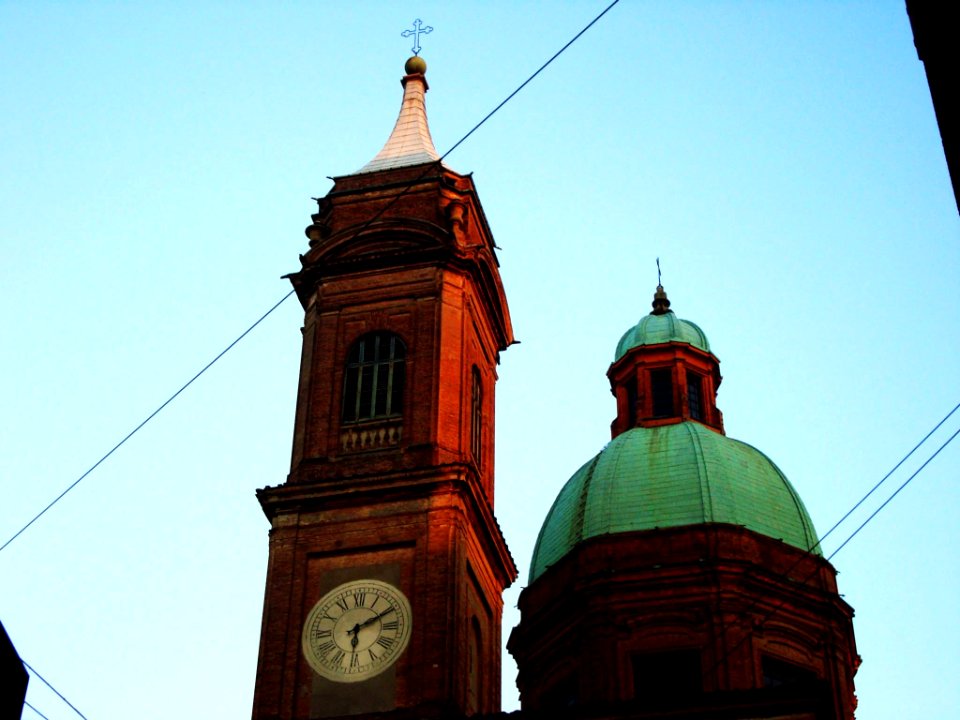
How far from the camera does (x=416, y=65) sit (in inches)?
1785

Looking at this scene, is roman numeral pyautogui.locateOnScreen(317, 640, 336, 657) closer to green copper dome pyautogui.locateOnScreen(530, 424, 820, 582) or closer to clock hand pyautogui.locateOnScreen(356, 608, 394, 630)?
clock hand pyautogui.locateOnScreen(356, 608, 394, 630)

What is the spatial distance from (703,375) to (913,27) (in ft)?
114

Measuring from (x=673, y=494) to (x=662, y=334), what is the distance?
7.59 meters

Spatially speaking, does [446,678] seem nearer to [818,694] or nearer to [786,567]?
[818,694]

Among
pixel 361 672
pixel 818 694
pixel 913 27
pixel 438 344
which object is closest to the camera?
pixel 913 27

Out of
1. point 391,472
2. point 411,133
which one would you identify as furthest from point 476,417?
point 411,133

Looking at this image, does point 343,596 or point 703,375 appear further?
point 703,375

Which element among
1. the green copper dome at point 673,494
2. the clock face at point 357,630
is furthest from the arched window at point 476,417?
the clock face at point 357,630

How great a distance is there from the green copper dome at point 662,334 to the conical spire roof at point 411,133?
8.64 metres

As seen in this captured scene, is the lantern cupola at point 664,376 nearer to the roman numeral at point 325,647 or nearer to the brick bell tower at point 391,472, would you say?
the brick bell tower at point 391,472

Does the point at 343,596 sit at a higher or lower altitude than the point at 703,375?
lower

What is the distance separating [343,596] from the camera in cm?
3212

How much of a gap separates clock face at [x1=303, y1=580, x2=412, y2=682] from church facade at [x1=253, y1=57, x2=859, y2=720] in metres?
0.04

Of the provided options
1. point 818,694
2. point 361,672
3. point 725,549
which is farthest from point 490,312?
point 818,694
